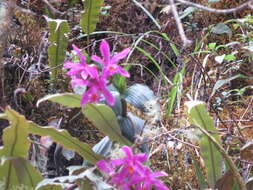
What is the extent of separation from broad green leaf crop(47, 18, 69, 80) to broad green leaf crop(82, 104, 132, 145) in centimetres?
66

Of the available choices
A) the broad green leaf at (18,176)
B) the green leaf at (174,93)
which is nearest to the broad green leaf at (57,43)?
the green leaf at (174,93)

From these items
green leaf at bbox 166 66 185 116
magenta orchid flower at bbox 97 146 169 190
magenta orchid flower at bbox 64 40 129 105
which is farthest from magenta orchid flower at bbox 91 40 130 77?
A: green leaf at bbox 166 66 185 116

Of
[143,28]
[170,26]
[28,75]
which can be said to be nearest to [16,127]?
[28,75]

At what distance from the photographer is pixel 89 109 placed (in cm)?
132

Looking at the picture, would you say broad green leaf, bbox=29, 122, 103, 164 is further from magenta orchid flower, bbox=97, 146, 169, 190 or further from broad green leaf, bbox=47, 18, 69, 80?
broad green leaf, bbox=47, 18, 69, 80

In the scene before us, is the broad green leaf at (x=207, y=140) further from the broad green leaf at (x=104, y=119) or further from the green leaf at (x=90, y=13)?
the green leaf at (x=90, y=13)

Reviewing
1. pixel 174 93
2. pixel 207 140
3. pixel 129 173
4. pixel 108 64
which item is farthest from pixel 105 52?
pixel 174 93

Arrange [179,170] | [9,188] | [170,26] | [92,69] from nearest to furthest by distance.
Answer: [92,69] → [9,188] → [179,170] → [170,26]

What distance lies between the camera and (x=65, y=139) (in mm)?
1285

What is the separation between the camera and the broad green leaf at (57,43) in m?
1.96

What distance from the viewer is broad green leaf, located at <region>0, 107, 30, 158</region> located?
43.0 inches

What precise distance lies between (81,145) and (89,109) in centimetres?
10

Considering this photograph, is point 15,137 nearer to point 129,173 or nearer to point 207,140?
point 129,173

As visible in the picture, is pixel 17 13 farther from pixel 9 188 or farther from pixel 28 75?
pixel 9 188
